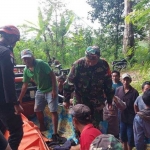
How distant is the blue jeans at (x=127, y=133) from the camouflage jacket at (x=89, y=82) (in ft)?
2.51

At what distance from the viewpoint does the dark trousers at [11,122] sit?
2867mm

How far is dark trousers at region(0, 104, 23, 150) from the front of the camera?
287cm

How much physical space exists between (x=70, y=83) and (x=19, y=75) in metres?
2.14

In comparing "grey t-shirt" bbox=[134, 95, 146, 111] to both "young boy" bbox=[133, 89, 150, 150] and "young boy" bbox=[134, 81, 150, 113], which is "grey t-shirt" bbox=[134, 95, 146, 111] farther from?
"young boy" bbox=[133, 89, 150, 150]

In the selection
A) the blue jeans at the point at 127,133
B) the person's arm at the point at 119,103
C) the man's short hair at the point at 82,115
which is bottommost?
the blue jeans at the point at 127,133

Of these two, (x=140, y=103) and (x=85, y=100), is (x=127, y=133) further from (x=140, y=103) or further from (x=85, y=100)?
(x=85, y=100)

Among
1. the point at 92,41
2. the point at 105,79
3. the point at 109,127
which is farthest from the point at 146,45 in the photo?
the point at 92,41

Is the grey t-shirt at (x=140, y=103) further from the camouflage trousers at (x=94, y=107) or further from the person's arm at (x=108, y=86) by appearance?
the camouflage trousers at (x=94, y=107)

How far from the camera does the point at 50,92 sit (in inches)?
175

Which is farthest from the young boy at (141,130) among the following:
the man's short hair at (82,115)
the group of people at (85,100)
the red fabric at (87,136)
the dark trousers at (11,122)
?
the dark trousers at (11,122)

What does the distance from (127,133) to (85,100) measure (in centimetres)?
106

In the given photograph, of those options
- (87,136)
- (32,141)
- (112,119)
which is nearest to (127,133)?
(112,119)

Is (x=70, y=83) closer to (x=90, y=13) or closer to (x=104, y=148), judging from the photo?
(x=104, y=148)

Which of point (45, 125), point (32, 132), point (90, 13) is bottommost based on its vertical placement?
point (45, 125)
